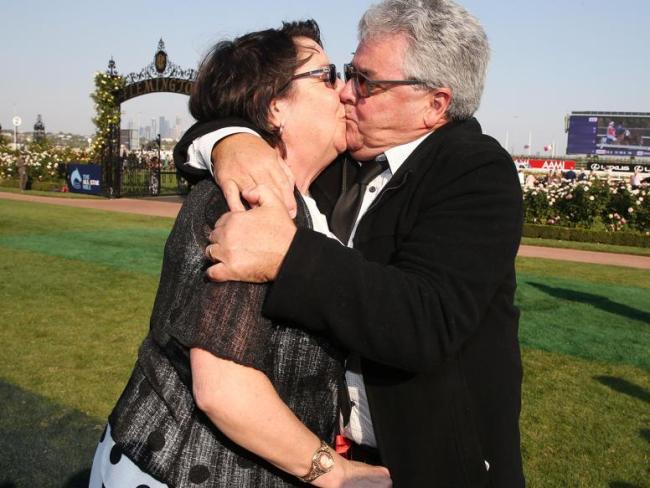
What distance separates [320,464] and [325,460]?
0.02 metres

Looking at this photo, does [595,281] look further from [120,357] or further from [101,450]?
[101,450]

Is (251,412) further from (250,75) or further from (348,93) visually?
(348,93)

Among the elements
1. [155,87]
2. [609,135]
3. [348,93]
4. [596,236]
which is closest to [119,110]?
[155,87]

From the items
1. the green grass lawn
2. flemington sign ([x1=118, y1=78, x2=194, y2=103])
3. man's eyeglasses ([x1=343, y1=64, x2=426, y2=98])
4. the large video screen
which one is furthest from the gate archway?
the large video screen

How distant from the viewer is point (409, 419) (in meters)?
1.73

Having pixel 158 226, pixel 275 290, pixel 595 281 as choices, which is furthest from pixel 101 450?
pixel 158 226

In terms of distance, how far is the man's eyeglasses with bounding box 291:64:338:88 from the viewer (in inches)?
74.0

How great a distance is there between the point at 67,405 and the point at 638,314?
26.4ft

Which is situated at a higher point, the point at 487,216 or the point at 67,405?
the point at 487,216

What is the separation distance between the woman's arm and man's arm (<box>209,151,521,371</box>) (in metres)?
0.16

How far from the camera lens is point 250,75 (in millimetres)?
1833

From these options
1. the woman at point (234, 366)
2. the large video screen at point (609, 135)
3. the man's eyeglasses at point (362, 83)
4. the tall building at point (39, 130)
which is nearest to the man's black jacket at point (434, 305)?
the woman at point (234, 366)

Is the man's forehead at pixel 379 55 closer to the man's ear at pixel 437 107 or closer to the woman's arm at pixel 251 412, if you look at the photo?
the man's ear at pixel 437 107

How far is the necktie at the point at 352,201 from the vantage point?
2.04 meters
